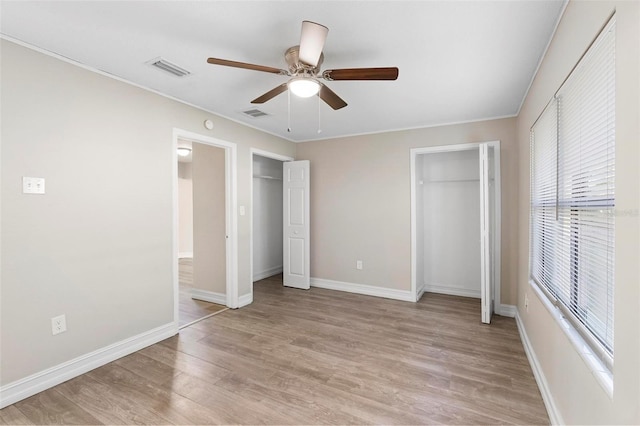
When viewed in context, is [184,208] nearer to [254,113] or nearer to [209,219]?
[209,219]

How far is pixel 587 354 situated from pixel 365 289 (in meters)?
3.42

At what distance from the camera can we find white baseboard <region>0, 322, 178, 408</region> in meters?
2.08

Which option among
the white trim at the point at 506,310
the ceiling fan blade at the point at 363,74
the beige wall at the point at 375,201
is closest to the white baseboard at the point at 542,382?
the white trim at the point at 506,310

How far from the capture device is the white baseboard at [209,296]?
4.18 m

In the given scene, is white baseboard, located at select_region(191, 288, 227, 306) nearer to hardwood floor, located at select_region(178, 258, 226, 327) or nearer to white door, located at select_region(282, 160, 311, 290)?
hardwood floor, located at select_region(178, 258, 226, 327)

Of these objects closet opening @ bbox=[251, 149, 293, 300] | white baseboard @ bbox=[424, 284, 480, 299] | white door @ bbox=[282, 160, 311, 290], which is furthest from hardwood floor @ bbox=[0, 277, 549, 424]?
closet opening @ bbox=[251, 149, 293, 300]

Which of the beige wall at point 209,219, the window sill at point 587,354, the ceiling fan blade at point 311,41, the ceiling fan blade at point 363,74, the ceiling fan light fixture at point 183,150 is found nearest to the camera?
A: the window sill at point 587,354

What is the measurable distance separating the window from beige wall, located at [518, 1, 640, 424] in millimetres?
119

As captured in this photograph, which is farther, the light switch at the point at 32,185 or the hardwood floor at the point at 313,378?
the light switch at the point at 32,185

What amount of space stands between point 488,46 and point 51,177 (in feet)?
11.1

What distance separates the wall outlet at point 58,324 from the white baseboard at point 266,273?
3.30 metres

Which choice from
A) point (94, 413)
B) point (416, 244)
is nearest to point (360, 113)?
point (416, 244)

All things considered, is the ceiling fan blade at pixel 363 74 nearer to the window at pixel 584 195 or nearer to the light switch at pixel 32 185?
the window at pixel 584 195

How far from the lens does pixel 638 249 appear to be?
92 cm
